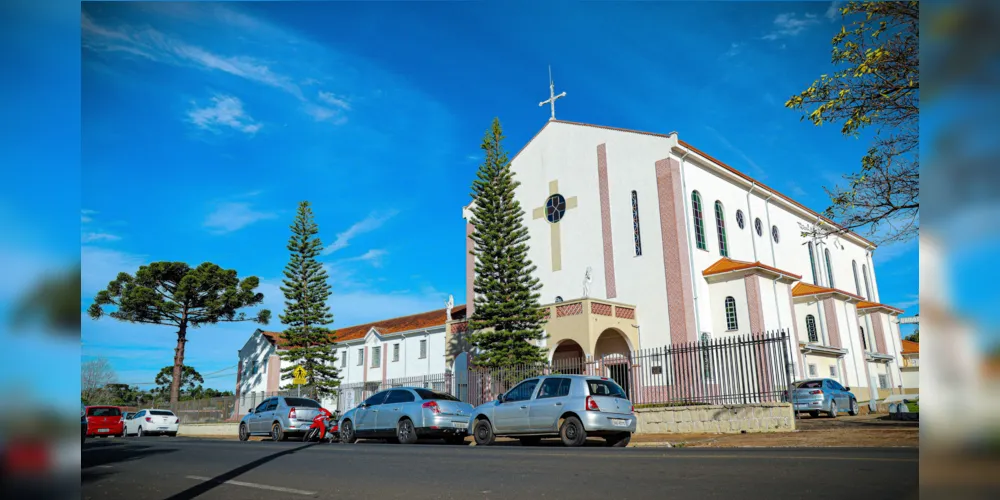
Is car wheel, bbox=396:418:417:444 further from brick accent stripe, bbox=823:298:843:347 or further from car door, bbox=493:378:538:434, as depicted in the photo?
brick accent stripe, bbox=823:298:843:347

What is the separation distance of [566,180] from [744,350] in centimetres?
1855

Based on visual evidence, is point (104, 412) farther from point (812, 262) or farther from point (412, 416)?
point (812, 262)

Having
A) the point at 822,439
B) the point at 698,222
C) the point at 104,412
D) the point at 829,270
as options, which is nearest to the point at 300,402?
the point at 104,412

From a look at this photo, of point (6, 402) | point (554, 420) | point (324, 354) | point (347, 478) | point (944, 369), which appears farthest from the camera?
point (324, 354)

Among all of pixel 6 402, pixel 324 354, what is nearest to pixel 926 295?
pixel 6 402

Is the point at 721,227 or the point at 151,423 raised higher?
the point at 721,227

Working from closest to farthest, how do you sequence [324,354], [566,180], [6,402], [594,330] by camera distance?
[6,402] < [594,330] < [566,180] < [324,354]

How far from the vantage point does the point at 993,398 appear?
1.40m

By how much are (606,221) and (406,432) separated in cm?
1867

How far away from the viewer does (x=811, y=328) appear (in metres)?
35.1

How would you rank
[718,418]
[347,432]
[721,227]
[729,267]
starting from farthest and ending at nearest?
[721,227] → [729,267] → [347,432] → [718,418]

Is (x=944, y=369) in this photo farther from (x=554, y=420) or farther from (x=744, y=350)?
(x=744, y=350)

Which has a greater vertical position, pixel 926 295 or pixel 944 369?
pixel 926 295

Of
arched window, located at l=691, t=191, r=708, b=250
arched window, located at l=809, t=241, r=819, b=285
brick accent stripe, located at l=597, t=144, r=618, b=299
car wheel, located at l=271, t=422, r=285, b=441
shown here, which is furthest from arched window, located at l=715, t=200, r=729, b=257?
car wheel, located at l=271, t=422, r=285, b=441
